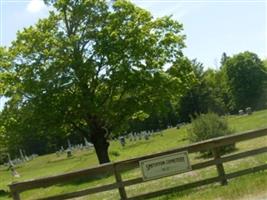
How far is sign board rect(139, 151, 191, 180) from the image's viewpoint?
41.9 feet

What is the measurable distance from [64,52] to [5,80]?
13.2 ft

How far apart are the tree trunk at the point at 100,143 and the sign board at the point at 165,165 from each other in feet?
69.5

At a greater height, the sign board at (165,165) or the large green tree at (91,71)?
the large green tree at (91,71)

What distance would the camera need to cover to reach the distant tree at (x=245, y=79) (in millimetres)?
99125

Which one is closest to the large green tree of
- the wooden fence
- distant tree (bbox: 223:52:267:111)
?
the wooden fence

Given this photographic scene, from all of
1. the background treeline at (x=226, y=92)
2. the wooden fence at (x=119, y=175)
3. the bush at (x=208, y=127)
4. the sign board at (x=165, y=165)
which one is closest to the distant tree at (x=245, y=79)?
the background treeline at (x=226, y=92)

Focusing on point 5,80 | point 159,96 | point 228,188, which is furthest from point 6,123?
point 228,188

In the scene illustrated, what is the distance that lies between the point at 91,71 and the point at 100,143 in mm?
4645

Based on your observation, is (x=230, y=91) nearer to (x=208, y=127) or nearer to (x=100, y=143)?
(x=100, y=143)

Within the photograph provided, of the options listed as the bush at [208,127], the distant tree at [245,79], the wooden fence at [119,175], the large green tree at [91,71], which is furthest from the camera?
the distant tree at [245,79]

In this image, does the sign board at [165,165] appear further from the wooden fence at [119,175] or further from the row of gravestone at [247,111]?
the row of gravestone at [247,111]

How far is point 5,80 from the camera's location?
34.2 metres

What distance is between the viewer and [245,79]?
334 ft

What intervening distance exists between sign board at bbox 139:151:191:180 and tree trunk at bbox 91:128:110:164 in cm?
2118
